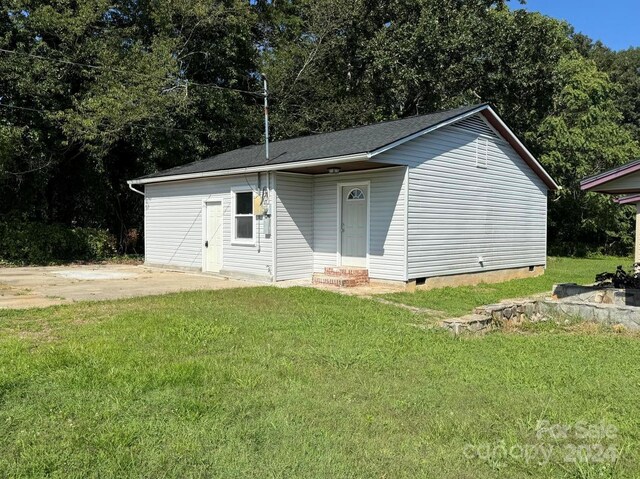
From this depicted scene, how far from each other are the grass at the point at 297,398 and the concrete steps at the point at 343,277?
4.32 metres

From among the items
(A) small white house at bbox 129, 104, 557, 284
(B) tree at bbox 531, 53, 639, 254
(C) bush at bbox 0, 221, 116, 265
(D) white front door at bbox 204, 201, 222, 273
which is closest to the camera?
(A) small white house at bbox 129, 104, 557, 284

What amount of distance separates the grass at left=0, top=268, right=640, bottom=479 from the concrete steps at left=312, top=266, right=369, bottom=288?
4.32m

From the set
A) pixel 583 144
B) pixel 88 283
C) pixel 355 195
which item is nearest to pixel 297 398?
pixel 355 195

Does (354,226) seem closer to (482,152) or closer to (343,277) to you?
(343,277)

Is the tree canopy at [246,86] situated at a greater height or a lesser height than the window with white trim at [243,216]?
greater

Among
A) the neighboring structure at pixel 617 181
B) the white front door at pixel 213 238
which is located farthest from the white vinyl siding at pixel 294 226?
the neighboring structure at pixel 617 181

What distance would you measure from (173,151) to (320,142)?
772 centimetres

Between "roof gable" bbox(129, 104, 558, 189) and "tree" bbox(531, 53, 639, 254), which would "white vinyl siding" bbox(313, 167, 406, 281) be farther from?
"tree" bbox(531, 53, 639, 254)

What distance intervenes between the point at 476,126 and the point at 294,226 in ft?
17.1

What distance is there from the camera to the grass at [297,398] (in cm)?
298

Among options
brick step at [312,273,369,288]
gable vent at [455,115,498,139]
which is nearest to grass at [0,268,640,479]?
brick step at [312,273,369,288]

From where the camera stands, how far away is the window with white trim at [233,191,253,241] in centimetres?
1277

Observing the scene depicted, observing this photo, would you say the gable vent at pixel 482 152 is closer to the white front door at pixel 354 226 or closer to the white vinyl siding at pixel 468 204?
the white vinyl siding at pixel 468 204

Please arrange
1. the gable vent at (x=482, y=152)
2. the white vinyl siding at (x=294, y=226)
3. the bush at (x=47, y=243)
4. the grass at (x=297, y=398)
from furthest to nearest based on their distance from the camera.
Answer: the bush at (x=47, y=243) → the gable vent at (x=482, y=152) → the white vinyl siding at (x=294, y=226) → the grass at (x=297, y=398)
